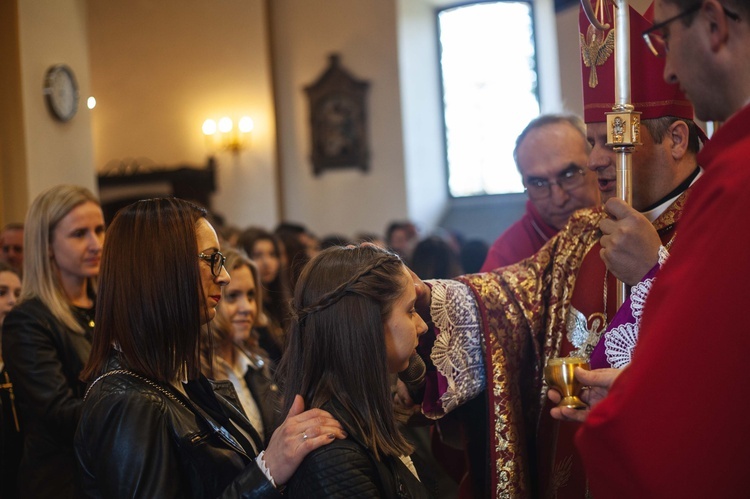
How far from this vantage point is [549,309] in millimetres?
2621

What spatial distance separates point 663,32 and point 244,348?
2.58 meters

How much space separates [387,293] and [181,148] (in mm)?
10271

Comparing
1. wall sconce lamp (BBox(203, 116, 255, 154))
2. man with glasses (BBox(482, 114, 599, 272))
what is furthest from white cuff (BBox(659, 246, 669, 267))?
wall sconce lamp (BBox(203, 116, 255, 154))

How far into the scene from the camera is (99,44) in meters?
12.0

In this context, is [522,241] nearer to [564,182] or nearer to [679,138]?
[564,182]

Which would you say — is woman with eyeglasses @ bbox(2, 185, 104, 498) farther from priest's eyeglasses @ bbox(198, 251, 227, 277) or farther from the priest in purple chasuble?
the priest in purple chasuble

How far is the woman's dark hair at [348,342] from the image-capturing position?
192 cm

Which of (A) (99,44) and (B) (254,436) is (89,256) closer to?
(B) (254,436)

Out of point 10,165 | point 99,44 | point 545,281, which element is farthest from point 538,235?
point 99,44

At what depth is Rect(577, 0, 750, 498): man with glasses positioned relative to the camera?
131cm

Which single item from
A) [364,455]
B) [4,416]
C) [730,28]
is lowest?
[4,416]

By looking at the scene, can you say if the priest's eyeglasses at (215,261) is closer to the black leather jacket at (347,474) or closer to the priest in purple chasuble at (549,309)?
the black leather jacket at (347,474)

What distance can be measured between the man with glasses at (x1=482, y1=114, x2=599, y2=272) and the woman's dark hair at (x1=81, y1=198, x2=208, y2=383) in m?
1.61

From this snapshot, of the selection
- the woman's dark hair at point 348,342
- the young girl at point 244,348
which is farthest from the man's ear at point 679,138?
the young girl at point 244,348
